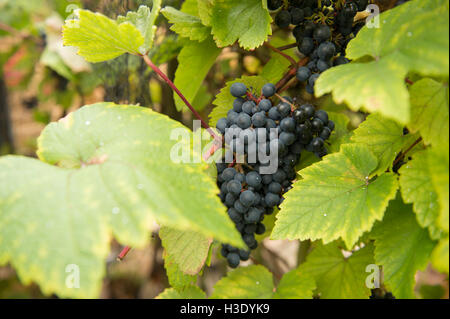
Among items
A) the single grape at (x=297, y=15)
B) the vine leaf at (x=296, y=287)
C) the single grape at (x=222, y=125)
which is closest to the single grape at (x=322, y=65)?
the single grape at (x=297, y=15)

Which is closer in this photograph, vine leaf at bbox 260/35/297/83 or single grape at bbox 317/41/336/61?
single grape at bbox 317/41/336/61

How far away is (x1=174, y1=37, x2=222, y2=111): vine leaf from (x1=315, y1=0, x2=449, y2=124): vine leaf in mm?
378

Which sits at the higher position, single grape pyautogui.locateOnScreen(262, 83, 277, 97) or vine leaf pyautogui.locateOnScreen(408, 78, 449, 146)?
vine leaf pyautogui.locateOnScreen(408, 78, 449, 146)

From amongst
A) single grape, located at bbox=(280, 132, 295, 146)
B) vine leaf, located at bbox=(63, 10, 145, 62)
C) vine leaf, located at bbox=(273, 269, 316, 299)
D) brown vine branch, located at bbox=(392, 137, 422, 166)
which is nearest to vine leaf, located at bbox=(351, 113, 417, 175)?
brown vine branch, located at bbox=(392, 137, 422, 166)

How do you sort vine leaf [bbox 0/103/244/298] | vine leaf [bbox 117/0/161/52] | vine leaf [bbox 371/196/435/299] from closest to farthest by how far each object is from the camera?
vine leaf [bbox 0/103/244/298] < vine leaf [bbox 371/196/435/299] < vine leaf [bbox 117/0/161/52]

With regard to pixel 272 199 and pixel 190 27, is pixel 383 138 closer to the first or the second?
pixel 272 199

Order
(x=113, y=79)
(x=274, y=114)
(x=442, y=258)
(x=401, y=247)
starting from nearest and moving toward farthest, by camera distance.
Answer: (x=442, y=258) < (x=401, y=247) < (x=274, y=114) < (x=113, y=79)

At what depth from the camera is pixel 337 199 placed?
66 centimetres

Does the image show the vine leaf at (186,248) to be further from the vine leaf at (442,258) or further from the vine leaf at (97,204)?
the vine leaf at (442,258)

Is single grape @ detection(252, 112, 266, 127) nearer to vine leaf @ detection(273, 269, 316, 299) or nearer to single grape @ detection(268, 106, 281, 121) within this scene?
single grape @ detection(268, 106, 281, 121)

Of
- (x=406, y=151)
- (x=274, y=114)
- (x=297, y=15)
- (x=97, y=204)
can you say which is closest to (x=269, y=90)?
(x=274, y=114)

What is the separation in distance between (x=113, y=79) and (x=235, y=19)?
57 cm

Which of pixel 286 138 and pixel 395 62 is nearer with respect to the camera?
pixel 395 62

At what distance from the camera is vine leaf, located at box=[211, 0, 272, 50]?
30.2 inches
